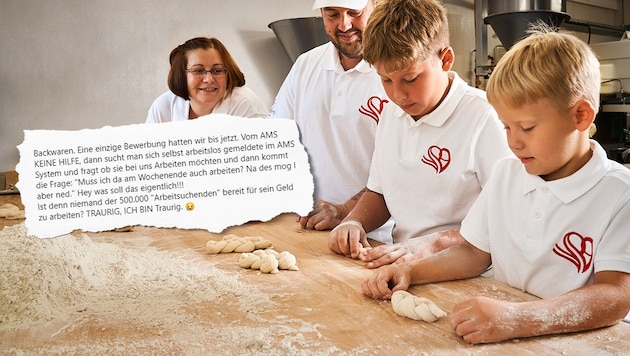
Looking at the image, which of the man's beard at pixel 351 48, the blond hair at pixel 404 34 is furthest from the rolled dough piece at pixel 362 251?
the man's beard at pixel 351 48

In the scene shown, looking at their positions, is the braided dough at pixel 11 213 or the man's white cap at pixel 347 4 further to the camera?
the braided dough at pixel 11 213

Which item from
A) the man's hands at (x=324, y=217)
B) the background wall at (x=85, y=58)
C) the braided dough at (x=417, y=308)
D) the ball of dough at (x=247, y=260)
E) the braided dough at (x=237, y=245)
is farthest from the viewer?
the background wall at (x=85, y=58)

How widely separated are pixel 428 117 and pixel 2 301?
1.01 metres

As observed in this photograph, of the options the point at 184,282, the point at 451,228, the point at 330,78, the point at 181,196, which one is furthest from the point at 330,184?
the point at 184,282

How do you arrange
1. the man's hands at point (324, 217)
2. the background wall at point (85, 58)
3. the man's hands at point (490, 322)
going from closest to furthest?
the man's hands at point (490, 322), the man's hands at point (324, 217), the background wall at point (85, 58)

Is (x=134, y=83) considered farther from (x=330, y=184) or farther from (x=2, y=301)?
(x=2, y=301)

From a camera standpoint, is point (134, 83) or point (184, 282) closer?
point (184, 282)

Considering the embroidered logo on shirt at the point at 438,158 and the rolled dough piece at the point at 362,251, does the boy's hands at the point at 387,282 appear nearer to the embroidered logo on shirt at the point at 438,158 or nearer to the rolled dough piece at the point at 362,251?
the rolled dough piece at the point at 362,251

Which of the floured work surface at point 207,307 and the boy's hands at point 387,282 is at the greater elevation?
the boy's hands at point 387,282

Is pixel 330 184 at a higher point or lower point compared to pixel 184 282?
higher

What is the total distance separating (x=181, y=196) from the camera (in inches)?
74.4

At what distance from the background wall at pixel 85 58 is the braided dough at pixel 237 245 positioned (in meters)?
1.16

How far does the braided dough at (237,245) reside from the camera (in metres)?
1.51

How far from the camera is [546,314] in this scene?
870 millimetres
